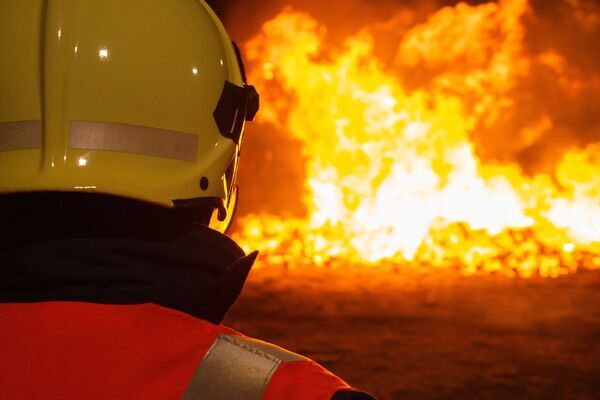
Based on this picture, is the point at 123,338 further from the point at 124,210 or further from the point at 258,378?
the point at 124,210

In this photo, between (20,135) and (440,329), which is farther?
(440,329)

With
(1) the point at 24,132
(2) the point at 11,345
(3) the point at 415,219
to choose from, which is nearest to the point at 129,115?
(1) the point at 24,132

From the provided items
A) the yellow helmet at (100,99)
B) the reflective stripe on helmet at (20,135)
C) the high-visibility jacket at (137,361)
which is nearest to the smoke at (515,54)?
the yellow helmet at (100,99)

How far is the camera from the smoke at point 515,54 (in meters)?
10.7

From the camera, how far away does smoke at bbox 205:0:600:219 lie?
423 inches

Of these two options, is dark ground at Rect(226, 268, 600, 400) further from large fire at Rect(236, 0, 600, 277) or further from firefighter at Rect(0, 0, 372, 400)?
firefighter at Rect(0, 0, 372, 400)

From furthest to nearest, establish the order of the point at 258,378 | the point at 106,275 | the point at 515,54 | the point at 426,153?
the point at 515,54, the point at 426,153, the point at 106,275, the point at 258,378

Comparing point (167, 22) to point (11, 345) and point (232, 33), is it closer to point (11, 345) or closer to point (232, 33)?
point (11, 345)

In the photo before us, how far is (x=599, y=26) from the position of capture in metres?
10.6

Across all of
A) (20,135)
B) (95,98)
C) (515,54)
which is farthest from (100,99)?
(515,54)

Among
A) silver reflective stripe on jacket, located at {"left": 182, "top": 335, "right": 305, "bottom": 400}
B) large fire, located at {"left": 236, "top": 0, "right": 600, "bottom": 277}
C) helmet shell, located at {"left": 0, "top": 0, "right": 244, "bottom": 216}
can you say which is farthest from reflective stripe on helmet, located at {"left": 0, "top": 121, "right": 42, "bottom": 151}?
large fire, located at {"left": 236, "top": 0, "right": 600, "bottom": 277}

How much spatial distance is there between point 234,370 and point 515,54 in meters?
10.8

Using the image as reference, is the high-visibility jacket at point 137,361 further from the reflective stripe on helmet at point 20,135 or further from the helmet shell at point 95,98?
the reflective stripe on helmet at point 20,135

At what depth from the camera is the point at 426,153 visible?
35.4ft
